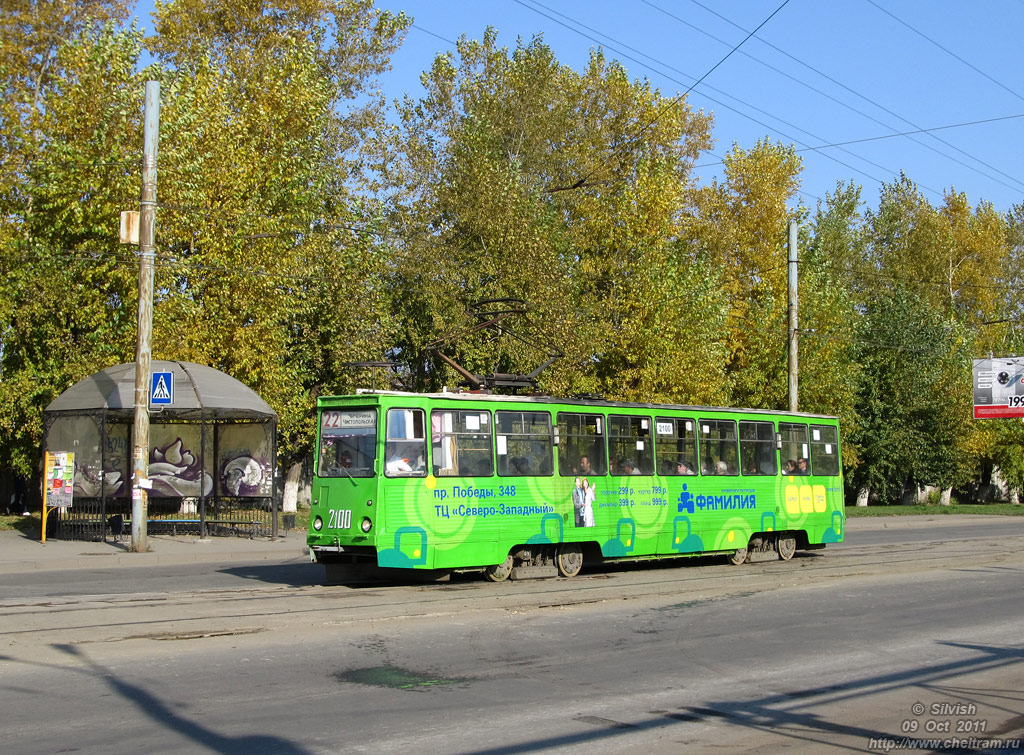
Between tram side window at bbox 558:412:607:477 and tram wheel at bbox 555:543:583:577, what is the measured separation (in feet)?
4.16

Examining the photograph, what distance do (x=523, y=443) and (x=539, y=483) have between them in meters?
0.69

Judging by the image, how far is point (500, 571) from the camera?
55.1 feet

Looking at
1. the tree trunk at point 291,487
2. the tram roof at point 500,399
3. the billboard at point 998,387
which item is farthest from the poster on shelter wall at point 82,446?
the billboard at point 998,387

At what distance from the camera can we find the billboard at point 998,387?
51.2m

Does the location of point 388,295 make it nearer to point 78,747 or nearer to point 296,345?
point 296,345

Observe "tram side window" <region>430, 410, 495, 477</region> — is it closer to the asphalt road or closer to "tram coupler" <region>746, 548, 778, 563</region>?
the asphalt road

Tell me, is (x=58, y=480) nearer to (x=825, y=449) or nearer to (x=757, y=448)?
(x=757, y=448)

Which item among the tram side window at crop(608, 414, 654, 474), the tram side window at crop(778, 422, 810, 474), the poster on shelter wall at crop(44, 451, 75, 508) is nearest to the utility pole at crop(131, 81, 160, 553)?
the poster on shelter wall at crop(44, 451, 75, 508)

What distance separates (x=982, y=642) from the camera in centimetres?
1141

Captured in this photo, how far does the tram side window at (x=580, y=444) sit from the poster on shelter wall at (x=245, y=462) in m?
10.9

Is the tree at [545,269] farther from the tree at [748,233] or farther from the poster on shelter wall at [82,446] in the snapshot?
the poster on shelter wall at [82,446]

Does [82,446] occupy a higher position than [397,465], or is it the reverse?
[82,446]

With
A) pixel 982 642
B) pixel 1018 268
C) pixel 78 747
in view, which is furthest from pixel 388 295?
pixel 1018 268

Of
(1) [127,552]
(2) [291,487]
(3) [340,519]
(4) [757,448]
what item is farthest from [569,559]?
(2) [291,487]
